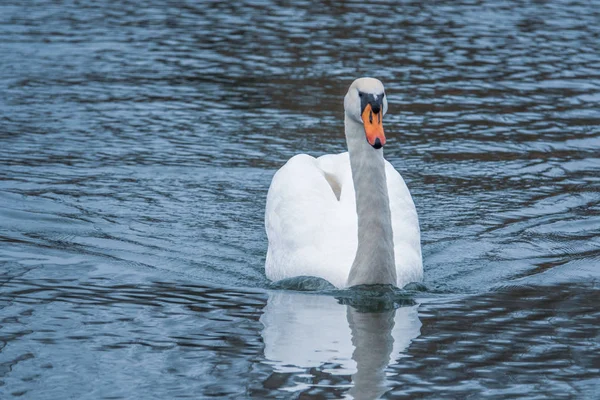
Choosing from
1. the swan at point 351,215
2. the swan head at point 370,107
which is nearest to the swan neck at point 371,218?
the swan at point 351,215

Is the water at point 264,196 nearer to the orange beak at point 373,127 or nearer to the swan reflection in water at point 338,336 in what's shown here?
the swan reflection in water at point 338,336

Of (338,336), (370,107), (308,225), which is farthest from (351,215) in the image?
(338,336)

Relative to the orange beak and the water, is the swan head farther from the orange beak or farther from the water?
the water

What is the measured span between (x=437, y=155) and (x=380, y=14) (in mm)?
9173

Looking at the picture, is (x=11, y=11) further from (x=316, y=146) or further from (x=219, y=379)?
(x=219, y=379)

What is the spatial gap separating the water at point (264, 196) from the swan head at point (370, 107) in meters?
1.21

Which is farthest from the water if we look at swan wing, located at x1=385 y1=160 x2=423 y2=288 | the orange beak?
the orange beak

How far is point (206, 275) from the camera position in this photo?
29.1 ft

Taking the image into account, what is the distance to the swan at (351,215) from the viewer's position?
8.05 m

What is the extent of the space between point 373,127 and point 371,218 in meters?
0.75

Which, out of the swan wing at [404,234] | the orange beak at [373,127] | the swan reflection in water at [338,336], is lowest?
the swan reflection in water at [338,336]

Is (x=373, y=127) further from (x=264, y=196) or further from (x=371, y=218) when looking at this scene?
(x=264, y=196)

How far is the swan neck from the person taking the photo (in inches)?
318

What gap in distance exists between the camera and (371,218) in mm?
8117
